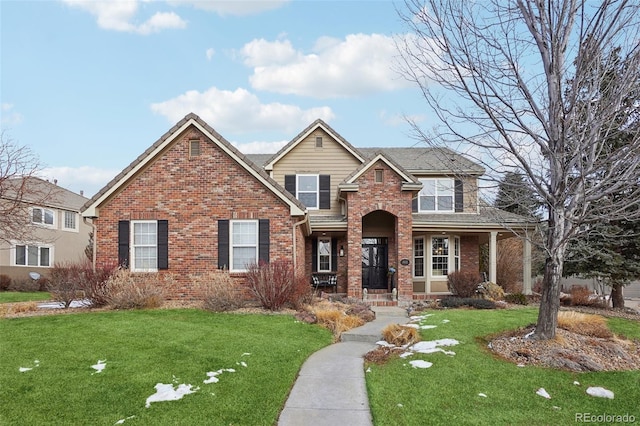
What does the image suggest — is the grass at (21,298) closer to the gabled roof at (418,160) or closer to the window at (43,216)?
the window at (43,216)

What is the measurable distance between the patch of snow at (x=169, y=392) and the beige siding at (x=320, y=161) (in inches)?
550

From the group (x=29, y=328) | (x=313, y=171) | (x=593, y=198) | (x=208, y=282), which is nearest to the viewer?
(x=593, y=198)

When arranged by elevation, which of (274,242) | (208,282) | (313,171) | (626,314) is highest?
(313,171)

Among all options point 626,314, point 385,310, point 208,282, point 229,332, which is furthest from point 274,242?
point 626,314

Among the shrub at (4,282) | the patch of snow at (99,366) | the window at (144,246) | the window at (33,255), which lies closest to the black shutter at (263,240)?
the window at (144,246)

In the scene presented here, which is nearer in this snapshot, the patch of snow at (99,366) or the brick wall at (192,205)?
the patch of snow at (99,366)

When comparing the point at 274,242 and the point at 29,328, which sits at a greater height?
the point at 274,242

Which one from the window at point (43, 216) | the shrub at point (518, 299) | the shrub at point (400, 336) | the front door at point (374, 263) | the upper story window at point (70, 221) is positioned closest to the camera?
the shrub at point (400, 336)

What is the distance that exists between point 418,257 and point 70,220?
77.6 feet

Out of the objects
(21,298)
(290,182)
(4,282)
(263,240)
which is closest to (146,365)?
(263,240)

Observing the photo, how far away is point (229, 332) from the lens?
382 inches

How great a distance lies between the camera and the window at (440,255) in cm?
2022

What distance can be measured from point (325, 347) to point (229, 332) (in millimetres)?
1981

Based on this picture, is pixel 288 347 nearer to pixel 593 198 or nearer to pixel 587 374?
pixel 587 374
